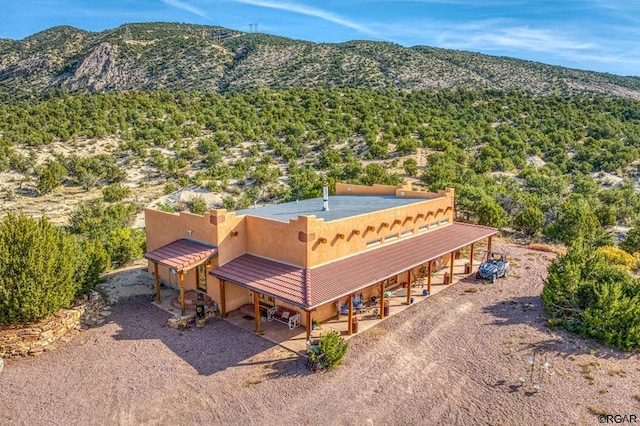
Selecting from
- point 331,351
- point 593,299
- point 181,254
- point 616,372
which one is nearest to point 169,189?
point 181,254

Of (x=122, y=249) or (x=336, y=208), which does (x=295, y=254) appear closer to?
(x=336, y=208)

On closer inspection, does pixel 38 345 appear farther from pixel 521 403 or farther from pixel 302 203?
pixel 521 403

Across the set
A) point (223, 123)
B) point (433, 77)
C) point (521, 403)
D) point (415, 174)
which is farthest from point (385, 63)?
point (521, 403)

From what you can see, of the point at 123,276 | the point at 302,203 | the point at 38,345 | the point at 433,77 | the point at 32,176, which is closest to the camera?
the point at 38,345

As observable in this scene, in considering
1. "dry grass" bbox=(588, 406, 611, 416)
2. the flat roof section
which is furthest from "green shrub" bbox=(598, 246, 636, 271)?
"dry grass" bbox=(588, 406, 611, 416)

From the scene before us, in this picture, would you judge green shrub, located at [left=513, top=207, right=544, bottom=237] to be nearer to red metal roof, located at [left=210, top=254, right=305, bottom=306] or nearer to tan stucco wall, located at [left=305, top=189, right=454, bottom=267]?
tan stucco wall, located at [left=305, top=189, right=454, bottom=267]

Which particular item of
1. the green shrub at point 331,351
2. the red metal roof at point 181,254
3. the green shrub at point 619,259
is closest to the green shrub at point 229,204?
the red metal roof at point 181,254

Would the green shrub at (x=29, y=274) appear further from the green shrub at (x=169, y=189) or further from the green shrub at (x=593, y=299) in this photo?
→ the green shrub at (x=169, y=189)
